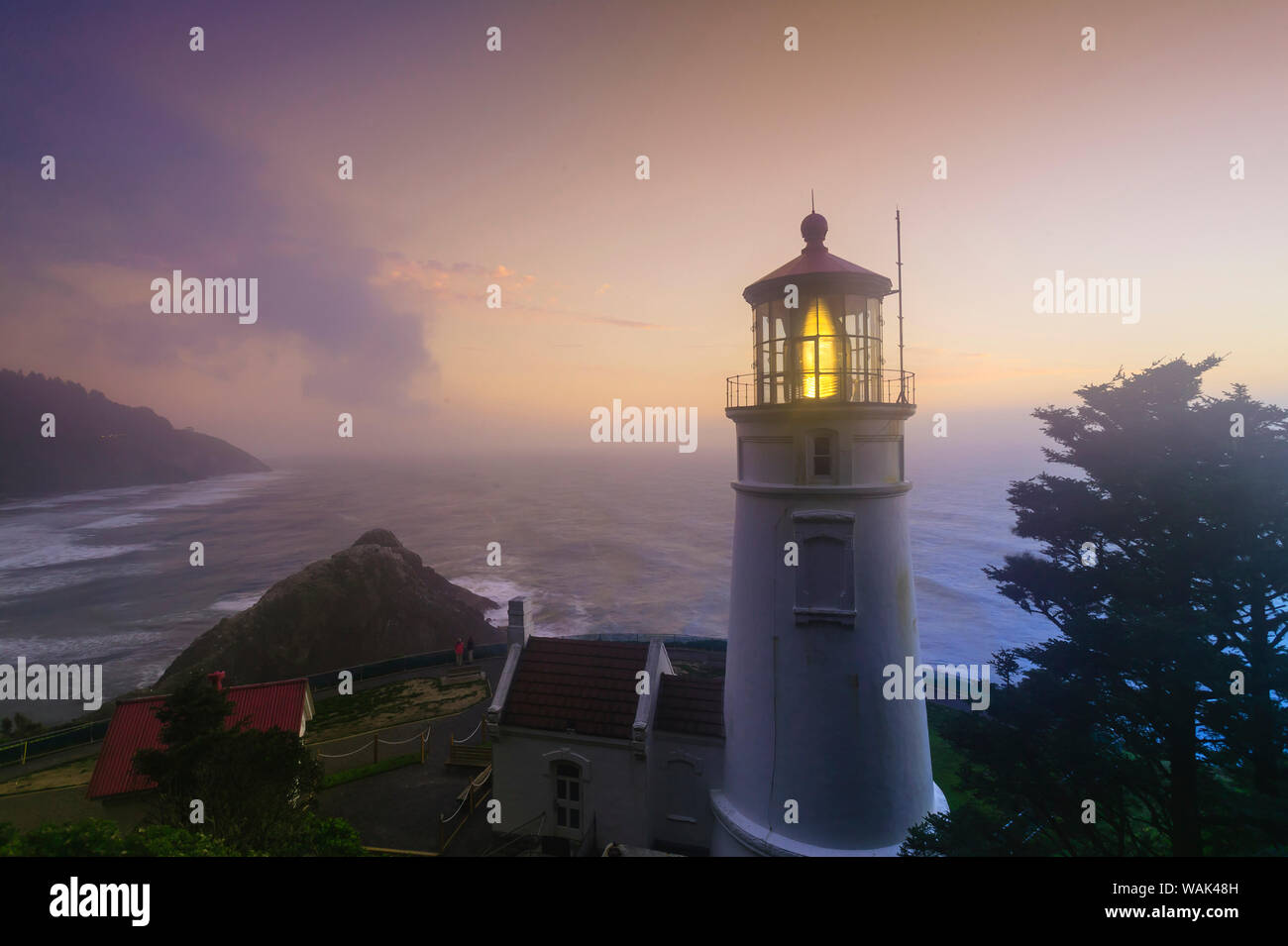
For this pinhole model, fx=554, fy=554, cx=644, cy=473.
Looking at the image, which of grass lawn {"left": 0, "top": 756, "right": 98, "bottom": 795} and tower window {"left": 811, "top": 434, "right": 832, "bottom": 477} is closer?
tower window {"left": 811, "top": 434, "right": 832, "bottom": 477}

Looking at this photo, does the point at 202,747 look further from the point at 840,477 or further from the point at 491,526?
the point at 491,526

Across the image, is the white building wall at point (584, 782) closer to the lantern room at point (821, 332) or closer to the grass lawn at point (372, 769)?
the grass lawn at point (372, 769)

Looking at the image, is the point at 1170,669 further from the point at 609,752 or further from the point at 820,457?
the point at 609,752

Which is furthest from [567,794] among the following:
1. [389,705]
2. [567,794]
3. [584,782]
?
[389,705]

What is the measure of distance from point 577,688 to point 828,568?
6.44m

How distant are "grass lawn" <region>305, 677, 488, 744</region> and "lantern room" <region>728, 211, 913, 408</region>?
16.7 metres

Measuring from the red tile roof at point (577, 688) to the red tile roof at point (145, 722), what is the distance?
14.9 feet

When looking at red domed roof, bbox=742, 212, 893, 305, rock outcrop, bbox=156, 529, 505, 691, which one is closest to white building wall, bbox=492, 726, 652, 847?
red domed roof, bbox=742, 212, 893, 305

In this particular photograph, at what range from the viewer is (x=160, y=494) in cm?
13288

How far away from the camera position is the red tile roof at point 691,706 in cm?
1145

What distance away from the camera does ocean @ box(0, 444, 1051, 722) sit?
47219 millimetres

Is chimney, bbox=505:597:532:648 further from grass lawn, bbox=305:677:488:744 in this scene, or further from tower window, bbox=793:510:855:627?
grass lawn, bbox=305:677:488:744

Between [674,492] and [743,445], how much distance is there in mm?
→ 115570

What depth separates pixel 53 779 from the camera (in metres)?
16.2
